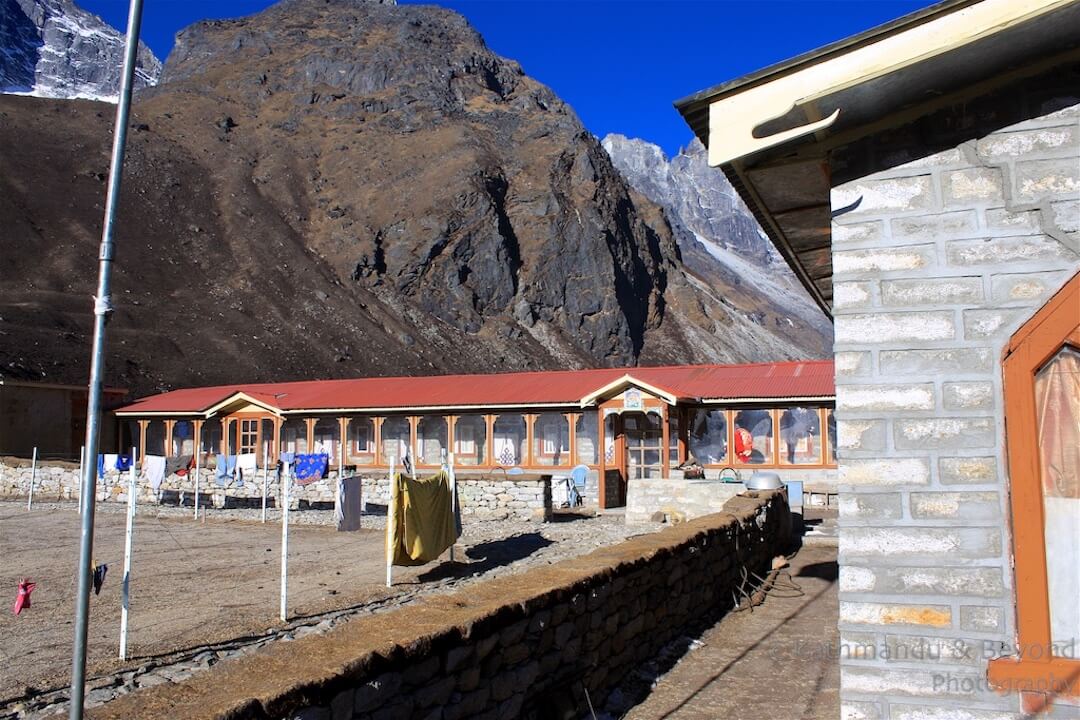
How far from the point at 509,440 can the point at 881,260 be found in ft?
78.2

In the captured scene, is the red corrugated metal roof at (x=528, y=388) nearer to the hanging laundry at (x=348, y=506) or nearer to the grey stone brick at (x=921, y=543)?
the hanging laundry at (x=348, y=506)

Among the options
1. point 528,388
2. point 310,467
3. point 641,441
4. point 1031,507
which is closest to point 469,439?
point 528,388

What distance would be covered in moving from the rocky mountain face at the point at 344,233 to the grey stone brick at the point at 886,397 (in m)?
50.5

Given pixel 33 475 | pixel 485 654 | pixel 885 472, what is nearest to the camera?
pixel 885 472

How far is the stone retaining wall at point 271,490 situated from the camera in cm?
1991

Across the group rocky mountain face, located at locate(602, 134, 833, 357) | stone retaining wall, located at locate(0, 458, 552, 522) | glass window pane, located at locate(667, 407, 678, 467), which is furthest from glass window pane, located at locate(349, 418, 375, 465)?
rocky mountain face, located at locate(602, 134, 833, 357)

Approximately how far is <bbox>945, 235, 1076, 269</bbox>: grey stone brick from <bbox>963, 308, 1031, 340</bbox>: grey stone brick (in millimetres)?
208

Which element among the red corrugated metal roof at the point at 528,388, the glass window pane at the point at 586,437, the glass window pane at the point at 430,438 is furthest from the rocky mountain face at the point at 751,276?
the glass window pane at the point at 586,437

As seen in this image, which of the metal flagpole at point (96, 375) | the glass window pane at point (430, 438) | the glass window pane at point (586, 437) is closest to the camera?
the metal flagpole at point (96, 375)

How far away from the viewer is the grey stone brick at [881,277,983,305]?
3.98 m

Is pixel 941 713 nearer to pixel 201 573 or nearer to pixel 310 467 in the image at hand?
pixel 201 573

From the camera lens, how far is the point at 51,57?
192m

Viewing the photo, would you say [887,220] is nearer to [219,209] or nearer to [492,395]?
[492,395]

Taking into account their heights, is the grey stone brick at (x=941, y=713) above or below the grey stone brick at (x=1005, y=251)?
below
